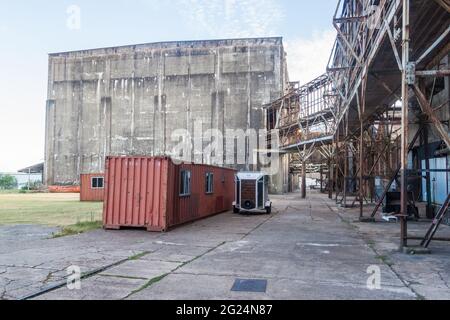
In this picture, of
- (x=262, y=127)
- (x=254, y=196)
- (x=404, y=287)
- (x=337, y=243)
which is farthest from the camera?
(x=262, y=127)

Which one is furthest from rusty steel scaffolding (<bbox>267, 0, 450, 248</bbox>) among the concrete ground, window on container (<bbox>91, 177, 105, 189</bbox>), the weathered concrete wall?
window on container (<bbox>91, 177, 105, 189</bbox>)

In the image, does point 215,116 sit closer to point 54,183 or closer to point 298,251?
point 54,183

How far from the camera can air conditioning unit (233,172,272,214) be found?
73.0ft

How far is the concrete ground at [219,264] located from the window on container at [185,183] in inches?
92.0

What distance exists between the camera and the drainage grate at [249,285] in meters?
6.59

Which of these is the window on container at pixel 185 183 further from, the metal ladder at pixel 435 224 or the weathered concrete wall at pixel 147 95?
the weathered concrete wall at pixel 147 95

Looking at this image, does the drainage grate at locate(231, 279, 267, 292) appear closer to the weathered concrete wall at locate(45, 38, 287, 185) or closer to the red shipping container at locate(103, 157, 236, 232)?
the red shipping container at locate(103, 157, 236, 232)

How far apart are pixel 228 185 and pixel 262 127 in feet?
67.8

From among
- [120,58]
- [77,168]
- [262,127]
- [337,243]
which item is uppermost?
[120,58]

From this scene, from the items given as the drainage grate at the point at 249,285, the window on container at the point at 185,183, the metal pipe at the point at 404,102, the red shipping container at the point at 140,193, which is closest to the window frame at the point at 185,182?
the window on container at the point at 185,183

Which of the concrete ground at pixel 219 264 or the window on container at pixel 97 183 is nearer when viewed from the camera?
the concrete ground at pixel 219 264

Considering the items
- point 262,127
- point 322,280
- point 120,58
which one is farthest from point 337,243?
point 120,58

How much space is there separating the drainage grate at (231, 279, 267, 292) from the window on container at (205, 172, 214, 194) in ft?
42.4

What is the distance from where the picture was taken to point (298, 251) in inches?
407
